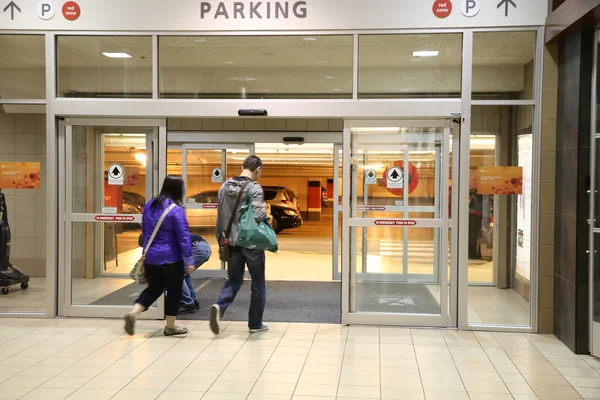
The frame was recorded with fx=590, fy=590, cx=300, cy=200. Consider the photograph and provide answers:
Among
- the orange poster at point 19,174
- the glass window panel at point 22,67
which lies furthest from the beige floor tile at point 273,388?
the glass window panel at point 22,67

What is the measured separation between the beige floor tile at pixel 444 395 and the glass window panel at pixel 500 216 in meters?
1.81

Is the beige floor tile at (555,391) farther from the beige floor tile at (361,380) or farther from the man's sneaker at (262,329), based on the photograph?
the man's sneaker at (262,329)

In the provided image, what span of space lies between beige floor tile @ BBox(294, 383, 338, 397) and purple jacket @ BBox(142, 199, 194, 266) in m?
1.50

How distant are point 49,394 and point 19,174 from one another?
2.95m

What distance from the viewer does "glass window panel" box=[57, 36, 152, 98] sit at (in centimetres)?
570

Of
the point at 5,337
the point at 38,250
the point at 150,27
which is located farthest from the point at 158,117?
the point at 5,337

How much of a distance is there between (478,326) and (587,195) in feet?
5.09

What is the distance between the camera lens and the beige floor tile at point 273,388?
149 inches

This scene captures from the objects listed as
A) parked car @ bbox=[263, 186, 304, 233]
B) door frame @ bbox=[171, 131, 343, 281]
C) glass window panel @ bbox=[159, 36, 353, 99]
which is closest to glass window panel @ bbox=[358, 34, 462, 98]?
glass window panel @ bbox=[159, 36, 353, 99]

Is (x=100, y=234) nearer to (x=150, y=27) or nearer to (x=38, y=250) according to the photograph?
(x=38, y=250)

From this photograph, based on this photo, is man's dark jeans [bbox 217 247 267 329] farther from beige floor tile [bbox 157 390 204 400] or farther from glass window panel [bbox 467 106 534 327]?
glass window panel [bbox 467 106 534 327]

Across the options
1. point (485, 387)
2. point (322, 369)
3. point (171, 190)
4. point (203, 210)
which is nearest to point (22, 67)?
point (171, 190)

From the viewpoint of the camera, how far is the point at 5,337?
508 centimetres

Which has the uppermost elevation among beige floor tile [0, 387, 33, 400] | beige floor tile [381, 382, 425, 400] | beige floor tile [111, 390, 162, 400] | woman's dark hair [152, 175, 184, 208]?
woman's dark hair [152, 175, 184, 208]
